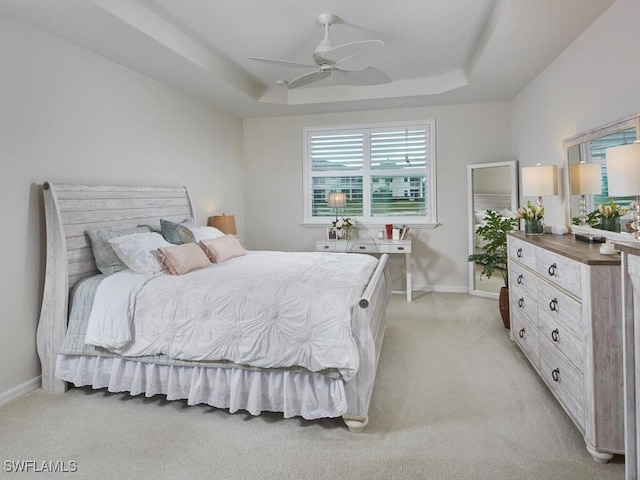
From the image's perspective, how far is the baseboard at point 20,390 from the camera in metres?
2.52

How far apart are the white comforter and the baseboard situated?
616 mm

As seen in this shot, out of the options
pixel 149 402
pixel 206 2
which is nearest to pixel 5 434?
pixel 149 402

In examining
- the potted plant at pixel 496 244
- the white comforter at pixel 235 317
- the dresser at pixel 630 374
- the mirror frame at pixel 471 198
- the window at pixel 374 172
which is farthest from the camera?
the window at pixel 374 172

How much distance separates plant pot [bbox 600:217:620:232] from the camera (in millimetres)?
2539

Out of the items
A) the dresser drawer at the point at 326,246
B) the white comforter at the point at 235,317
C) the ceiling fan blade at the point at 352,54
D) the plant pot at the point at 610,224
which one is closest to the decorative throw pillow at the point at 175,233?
the white comforter at the point at 235,317

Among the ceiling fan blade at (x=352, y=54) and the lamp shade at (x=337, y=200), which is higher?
the ceiling fan blade at (x=352, y=54)

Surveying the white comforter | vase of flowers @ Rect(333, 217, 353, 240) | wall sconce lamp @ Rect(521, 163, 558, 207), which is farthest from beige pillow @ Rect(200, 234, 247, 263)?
wall sconce lamp @ Rect(521, 163, 558, 207)

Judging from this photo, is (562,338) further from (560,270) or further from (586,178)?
(586,178)

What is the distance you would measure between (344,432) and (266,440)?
423mm

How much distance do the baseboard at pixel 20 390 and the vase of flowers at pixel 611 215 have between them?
13.2 feet

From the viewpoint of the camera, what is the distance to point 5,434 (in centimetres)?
218

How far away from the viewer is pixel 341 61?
2.97 m

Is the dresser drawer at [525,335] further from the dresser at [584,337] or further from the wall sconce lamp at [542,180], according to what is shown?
the wall sconce lamp at [542,180]

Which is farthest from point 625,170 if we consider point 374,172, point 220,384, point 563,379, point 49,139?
point 374,172
